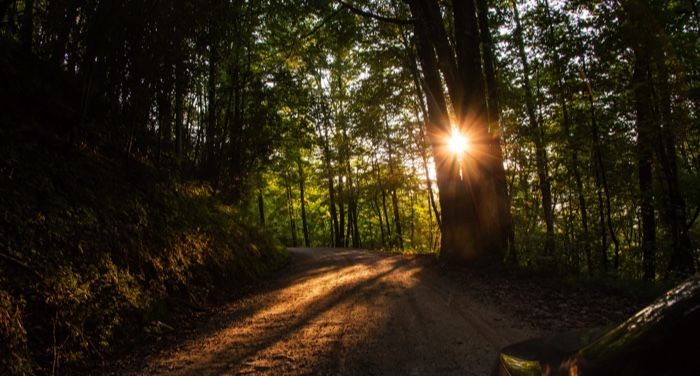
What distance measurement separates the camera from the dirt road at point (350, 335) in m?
4.23

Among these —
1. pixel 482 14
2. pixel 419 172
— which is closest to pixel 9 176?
pixel 482 14

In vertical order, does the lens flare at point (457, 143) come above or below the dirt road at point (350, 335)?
above

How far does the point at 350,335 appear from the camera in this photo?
5223 mm

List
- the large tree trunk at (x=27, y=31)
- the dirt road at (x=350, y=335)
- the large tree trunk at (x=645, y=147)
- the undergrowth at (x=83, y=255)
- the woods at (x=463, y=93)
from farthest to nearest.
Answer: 1. the large tree trunk at (x=645, y=147)
2. the woods at (x=463, y=93)
3. the large tree trunk at (x=27, y=31)
4. the dirt road at (x=350, y=335)
5. the undergrowth at (x=83, y=255)

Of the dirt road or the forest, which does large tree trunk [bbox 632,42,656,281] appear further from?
the dirt road

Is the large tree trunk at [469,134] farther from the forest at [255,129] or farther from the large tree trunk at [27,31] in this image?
the large tree trunk at [27,31]

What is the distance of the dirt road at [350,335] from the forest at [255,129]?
115cm

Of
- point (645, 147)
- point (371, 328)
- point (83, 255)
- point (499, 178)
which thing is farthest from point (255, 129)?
point (645, 147)

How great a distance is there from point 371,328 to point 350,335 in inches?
16.0

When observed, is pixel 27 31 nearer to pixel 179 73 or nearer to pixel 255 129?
pixel 179 73

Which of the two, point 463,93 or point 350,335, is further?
point 463,93

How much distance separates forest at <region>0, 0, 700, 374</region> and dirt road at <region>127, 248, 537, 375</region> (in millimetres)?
1148

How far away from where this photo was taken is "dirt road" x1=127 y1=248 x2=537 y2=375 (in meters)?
4.23

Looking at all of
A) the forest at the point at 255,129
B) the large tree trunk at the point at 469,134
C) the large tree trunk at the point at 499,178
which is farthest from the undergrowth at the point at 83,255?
the large tree trunk at the point at 499,178
